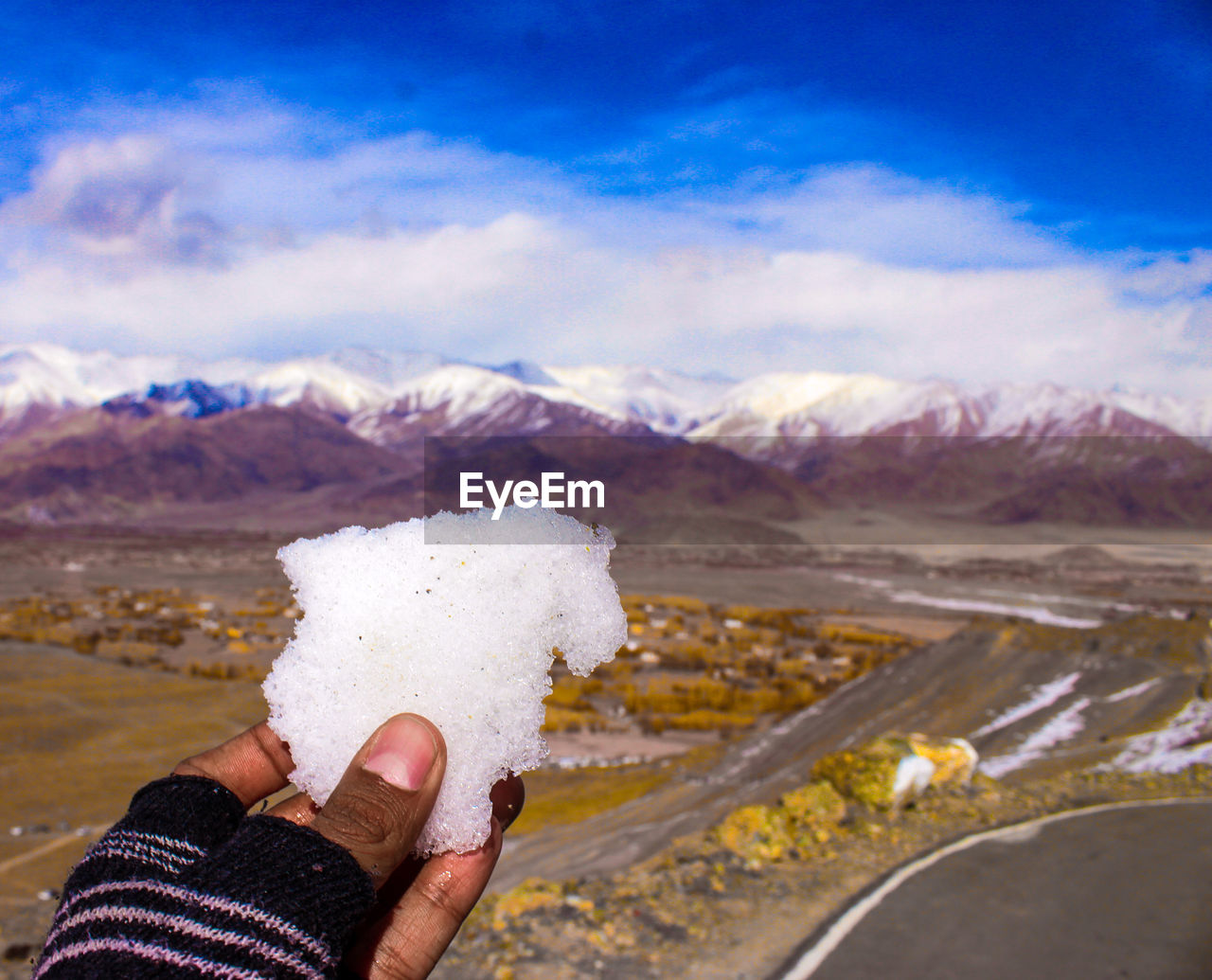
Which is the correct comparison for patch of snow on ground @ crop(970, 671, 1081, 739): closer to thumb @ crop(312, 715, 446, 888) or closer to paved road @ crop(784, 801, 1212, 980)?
paved road @ crop(784, 801, 1212, 980)

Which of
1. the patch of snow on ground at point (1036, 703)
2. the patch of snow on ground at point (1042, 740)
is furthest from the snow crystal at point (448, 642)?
the patch of snow on ground at point (1036, 703)

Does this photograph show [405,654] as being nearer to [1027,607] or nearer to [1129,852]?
[1129,852]

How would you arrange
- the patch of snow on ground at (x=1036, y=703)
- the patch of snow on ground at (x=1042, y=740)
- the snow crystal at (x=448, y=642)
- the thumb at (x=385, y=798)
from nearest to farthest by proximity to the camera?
the thumb at (x=385, y=798) → the snow crystal at (x=448, y=642) → the patch of snow on ground at (x=1042, y=740) → the patch of snow on ground at (x=1036, y=703)

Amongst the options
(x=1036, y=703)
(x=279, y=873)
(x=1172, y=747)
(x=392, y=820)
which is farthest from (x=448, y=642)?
(x=1036, y=703)

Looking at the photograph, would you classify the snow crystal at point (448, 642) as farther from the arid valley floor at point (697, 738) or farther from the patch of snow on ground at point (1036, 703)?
the patch of snow on ground at point (1036, 703)

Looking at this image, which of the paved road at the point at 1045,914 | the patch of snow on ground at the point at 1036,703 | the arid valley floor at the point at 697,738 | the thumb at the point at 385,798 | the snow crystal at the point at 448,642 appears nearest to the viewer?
the thumb at the point at 385,798

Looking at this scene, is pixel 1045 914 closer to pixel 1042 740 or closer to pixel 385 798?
pixel 385 798

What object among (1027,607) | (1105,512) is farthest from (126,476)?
Result: (1105,512)

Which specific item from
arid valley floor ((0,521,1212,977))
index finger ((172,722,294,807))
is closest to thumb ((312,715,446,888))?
index finger ((172,722,294,807))
